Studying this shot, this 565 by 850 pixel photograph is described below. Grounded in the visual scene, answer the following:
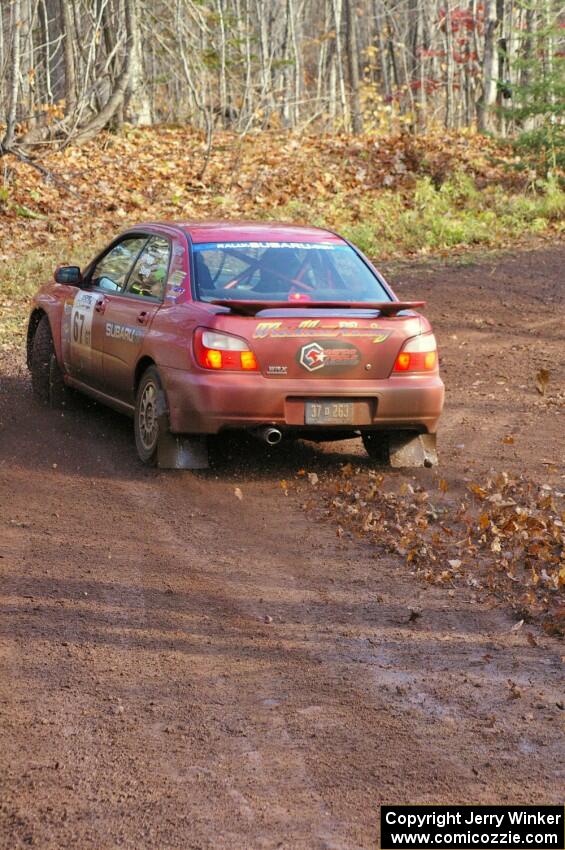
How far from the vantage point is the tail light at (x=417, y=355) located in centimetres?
846

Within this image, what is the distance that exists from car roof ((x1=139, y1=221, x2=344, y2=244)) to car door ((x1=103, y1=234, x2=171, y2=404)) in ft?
0.79

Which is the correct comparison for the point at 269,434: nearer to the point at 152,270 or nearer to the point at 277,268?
the point at 277,268

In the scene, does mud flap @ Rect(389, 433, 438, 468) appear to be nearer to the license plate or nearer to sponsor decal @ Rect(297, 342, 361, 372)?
the license plate

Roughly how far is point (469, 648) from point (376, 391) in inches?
123

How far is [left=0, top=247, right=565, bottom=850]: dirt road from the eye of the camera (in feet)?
12.8

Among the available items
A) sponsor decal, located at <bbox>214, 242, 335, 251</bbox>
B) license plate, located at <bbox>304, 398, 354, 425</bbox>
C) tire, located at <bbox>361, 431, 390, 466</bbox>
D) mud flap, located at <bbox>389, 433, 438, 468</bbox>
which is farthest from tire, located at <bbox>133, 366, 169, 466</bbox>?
mud flap, located at <bbox>389, 433, 438, 468</bbox>

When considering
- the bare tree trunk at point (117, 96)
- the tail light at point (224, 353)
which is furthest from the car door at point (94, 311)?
the bare tree trunk at point (117, 96)

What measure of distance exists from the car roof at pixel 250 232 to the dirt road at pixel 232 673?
162 centimetres

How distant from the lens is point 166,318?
8562 millimetres

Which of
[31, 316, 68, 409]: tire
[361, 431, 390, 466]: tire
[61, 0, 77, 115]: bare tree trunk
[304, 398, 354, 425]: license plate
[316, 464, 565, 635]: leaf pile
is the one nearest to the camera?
[316, 464, 565, 635]: leaf pile

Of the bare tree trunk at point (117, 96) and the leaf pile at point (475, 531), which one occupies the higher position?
the bare tree trunk at point (117, 96)

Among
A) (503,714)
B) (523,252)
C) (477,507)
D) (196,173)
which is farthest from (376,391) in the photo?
(196,173)
